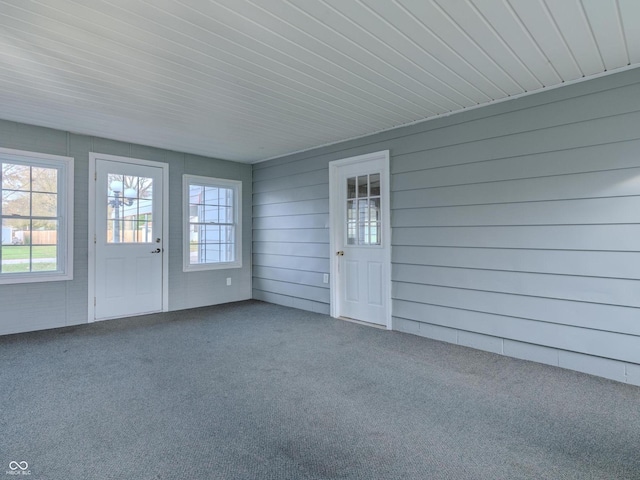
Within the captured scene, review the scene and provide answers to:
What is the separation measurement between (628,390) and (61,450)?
362cm

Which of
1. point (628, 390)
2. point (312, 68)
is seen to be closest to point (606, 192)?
point (628, 390)

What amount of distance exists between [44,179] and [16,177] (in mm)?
254

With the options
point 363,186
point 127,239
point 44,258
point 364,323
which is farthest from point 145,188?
point 364,323

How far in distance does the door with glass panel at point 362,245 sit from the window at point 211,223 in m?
2.03

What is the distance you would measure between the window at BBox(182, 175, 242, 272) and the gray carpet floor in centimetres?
206

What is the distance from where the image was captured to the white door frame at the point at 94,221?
448 centimetres

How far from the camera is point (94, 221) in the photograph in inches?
178

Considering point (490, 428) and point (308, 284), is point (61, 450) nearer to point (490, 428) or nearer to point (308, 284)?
point (490, 428)

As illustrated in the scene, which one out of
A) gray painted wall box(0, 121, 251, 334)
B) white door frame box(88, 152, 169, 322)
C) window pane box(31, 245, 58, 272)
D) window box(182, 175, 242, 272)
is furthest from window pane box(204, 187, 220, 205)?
window pane box(31, 245, 58, 272)

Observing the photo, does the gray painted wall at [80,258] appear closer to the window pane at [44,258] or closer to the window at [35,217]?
the window at [35,217]

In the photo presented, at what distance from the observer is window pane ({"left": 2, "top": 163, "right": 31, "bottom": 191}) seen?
13.0 ft

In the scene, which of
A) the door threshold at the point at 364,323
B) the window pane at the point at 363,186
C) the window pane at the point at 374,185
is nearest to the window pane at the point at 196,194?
the window pane at the point at 363,186

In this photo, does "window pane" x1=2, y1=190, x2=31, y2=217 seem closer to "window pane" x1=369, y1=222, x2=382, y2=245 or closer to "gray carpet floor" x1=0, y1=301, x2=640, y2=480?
"gray carpet floor" x1=0, y1=301, x2=640, y2=480

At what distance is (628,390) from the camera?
2.55 meters
